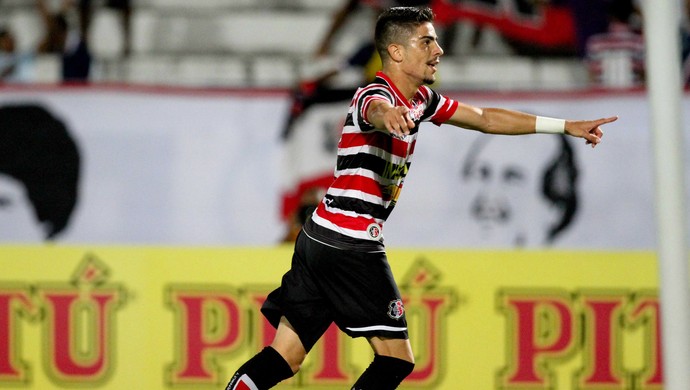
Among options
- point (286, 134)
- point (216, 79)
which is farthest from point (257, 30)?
point (286, 134)

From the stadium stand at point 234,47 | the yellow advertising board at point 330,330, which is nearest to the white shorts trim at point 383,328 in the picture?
the yellow advertising board at point 330,330

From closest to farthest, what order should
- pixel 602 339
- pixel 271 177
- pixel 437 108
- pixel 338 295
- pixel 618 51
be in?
pixel 338 295 < pixel 437 108 < pixel 602 339 < pixel 271 177 < pixel 618 51

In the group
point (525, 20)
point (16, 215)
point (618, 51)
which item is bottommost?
point (16, 215)

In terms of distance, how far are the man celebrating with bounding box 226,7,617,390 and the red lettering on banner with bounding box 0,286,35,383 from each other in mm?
2222

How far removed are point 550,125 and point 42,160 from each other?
3.31 m

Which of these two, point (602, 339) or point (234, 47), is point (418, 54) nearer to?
point (602, 339)

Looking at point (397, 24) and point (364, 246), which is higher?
point (397, 24)

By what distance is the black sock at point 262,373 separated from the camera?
4.12 metres

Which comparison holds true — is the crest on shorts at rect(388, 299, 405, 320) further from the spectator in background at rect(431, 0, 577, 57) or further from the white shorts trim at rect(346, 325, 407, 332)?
the spectator in background at rect(431, 0, 577, 57)

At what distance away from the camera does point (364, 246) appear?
414 cm

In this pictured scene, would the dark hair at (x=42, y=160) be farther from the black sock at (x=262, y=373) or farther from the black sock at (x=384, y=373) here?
the black sock at (x=384, y=373)

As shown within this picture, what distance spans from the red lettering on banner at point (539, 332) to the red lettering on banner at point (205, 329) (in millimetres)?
1420

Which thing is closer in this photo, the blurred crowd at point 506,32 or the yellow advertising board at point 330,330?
the yellow advertising board at point 330,330

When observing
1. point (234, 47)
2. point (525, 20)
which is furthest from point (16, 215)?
point (525, 20)
